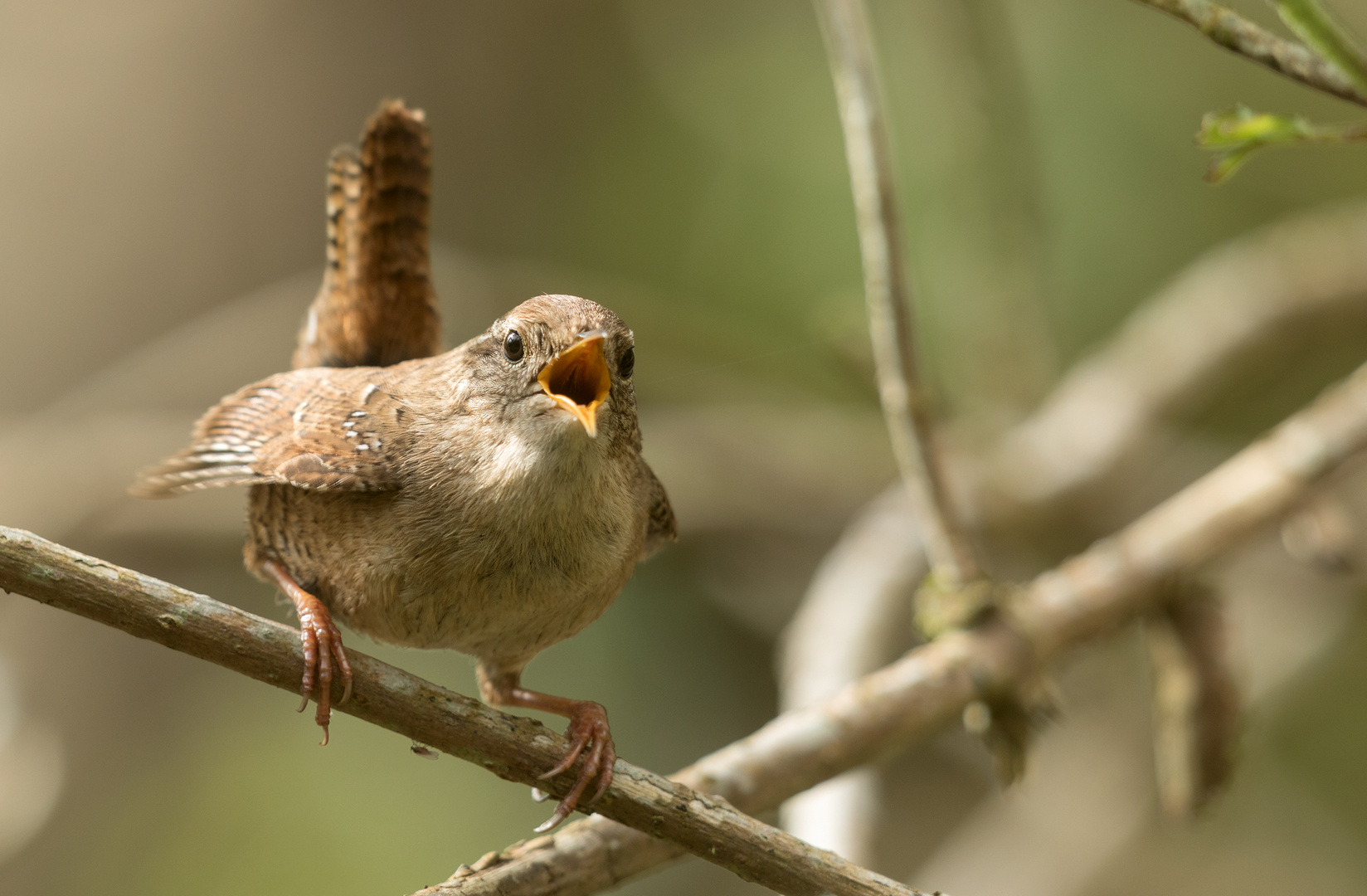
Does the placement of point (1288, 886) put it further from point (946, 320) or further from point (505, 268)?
point (505, 268)

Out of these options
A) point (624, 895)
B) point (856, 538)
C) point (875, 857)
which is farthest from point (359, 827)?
point (856, 538)

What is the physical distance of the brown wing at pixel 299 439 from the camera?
2.11 metres

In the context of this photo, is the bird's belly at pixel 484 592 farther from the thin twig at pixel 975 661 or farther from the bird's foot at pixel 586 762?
the thin twig at pixel 975 661

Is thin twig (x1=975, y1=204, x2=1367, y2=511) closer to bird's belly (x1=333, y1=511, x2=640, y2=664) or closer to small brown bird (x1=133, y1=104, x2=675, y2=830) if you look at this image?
small brown bird (x1=133, y1=104, x2=675, y2=830)

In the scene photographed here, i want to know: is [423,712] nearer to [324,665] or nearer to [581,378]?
[324,665]

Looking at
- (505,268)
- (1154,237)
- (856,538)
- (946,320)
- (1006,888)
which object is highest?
(1154,237)

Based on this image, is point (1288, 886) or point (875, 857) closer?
point (875, 857)

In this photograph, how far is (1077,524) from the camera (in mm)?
5191

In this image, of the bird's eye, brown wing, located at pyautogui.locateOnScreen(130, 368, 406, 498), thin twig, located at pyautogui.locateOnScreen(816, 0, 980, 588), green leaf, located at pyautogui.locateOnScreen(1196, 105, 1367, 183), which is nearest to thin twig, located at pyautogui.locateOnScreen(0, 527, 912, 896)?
brown wing, located at pyautogui.locateOnScreen(130, 368, 406, 498)

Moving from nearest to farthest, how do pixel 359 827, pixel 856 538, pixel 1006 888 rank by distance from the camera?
pixel 359 827 → pixel 1006 888 → pixel 856 538

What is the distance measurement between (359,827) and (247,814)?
1.63ft

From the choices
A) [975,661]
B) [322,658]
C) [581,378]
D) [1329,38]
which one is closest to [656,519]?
[581,378]

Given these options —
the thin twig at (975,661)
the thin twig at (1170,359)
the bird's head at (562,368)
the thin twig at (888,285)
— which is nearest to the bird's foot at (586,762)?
the thin twig at (975,661)

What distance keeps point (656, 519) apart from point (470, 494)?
50 centimetres
